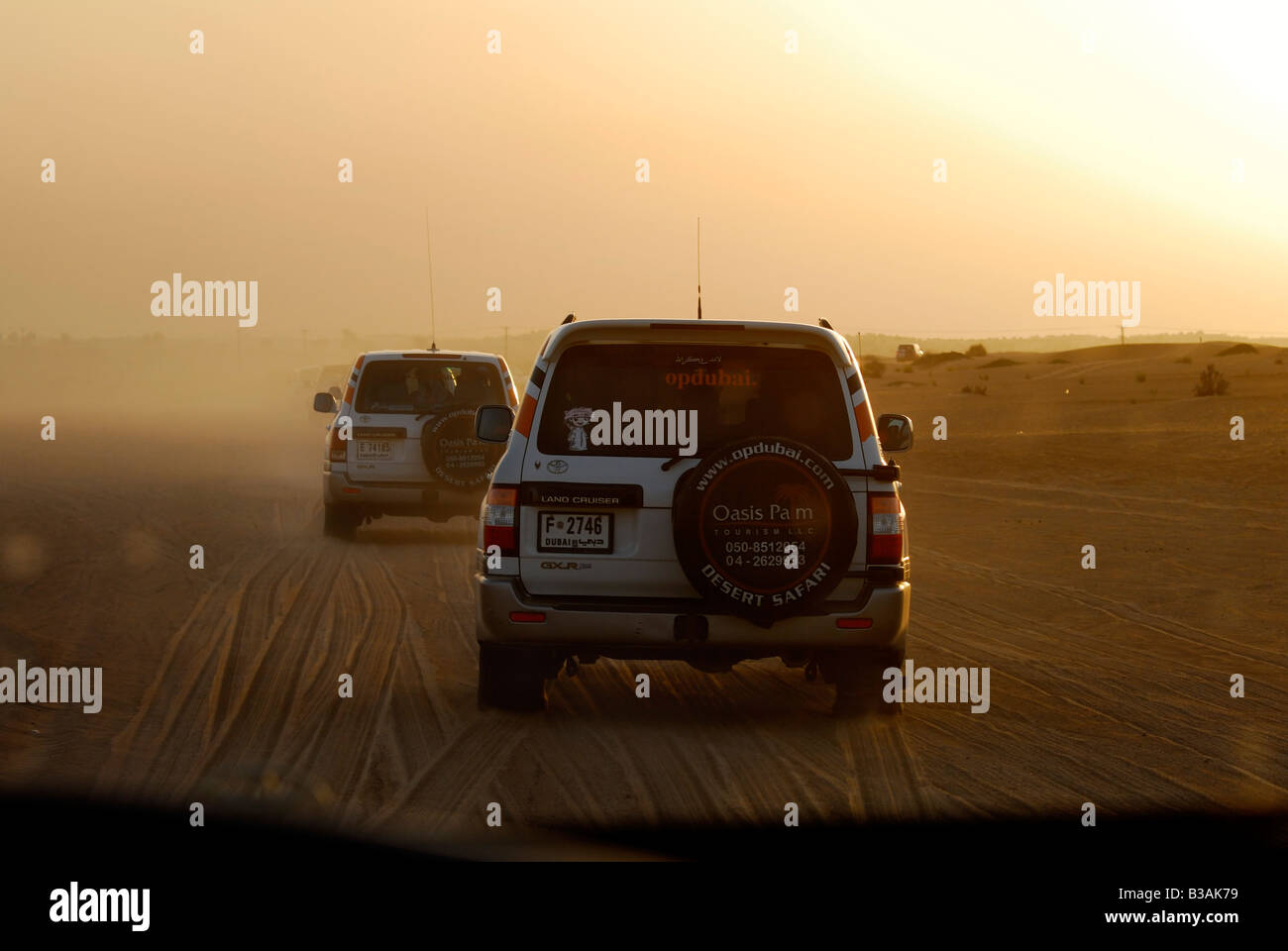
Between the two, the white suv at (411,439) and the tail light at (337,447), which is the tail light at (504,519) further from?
the tail light at (337,447)

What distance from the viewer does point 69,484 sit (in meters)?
26.9

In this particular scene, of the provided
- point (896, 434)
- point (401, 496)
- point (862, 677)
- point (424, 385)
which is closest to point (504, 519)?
point (862, 677)

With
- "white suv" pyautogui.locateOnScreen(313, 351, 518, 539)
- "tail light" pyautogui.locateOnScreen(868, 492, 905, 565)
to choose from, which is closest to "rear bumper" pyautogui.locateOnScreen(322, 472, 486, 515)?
"white suv" pyautogui.locateOnScreen(313, 351, 518, 539)

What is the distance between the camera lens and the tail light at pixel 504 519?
317 inches

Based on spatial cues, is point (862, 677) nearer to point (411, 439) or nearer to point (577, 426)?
point (577, 426)

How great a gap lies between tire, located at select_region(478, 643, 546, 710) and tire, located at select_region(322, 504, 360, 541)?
30.9 feet

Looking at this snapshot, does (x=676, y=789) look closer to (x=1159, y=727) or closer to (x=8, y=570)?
(x=1159, y=727)

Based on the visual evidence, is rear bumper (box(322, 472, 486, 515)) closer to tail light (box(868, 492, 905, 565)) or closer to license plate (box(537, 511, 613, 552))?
license plate (box(537, 511, 613, 552))

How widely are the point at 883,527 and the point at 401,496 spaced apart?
32.4 feet

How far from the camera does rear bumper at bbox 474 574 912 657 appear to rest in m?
7.99

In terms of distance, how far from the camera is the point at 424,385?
17.8 metres

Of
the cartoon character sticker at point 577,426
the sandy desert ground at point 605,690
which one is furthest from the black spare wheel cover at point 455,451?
the cartoon character sticker at point 577,426

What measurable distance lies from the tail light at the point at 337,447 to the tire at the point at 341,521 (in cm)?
55
